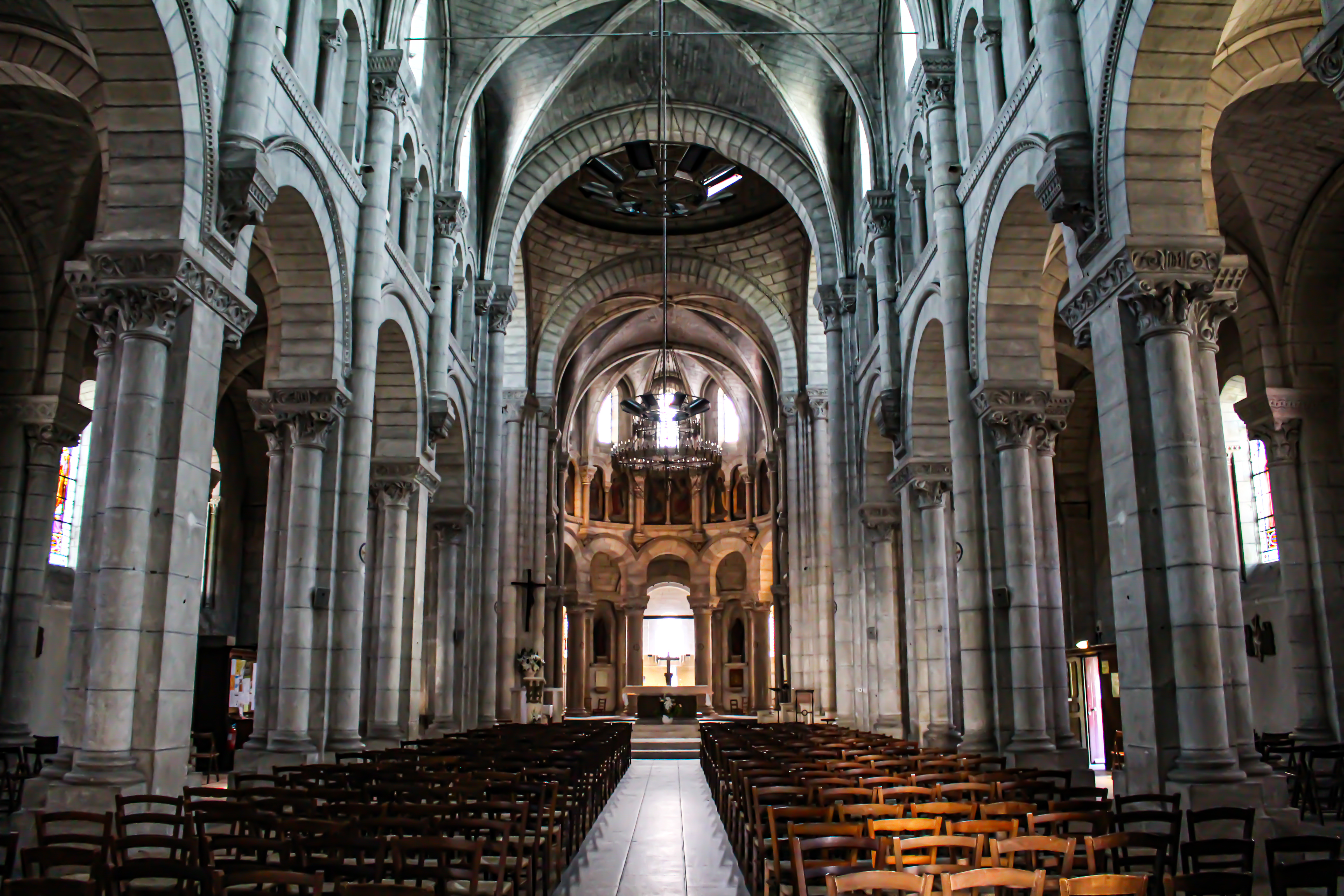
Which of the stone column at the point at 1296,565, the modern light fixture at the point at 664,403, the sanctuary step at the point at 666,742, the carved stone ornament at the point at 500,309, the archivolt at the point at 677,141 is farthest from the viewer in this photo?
the sanctuary step at the point at 666,742

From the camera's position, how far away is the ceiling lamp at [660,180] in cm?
2602

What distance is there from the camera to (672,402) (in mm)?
35281

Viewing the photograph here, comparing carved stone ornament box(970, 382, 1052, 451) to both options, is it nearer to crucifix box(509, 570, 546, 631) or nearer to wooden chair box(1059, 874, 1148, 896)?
wooden chair box(1059, 874, 1148, 896)

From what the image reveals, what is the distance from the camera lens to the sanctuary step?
2911 cm

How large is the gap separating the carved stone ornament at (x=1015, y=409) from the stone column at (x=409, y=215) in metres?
→ 10.5

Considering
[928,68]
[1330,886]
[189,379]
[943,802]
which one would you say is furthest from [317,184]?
[1330,886]

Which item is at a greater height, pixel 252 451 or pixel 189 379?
pixel 252 451

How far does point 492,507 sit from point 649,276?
1282 centimetres

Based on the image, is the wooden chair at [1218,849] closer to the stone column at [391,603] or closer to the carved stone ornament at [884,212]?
the stone column at [391,603]

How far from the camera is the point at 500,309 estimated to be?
93.6 feet

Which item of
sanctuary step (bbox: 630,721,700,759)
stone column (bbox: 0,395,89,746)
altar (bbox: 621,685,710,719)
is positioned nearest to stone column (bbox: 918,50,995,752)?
sanctuary step (bbox: 630,721,700,759)

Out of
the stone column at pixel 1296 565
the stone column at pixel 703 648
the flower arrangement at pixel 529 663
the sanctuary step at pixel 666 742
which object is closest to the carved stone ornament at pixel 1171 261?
the stone column at pixel 1296 565

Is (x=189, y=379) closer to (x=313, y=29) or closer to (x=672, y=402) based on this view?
(x=313, y=29)

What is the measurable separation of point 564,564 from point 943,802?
39814mm
